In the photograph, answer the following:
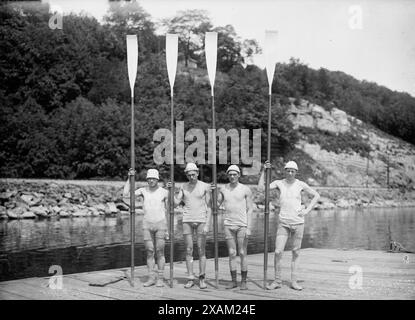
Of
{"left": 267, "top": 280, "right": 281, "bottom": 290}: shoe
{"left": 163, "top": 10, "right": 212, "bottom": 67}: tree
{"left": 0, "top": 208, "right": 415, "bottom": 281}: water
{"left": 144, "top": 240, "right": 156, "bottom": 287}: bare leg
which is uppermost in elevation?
{"left": 163, "top": 10, "right": 212, "bottom": 67}: tree

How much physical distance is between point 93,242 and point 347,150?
56259 mm

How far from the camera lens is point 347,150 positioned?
71.1 metres

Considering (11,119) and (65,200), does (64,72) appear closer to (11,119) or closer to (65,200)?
(11,119)

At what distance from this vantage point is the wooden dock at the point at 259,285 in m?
7.45

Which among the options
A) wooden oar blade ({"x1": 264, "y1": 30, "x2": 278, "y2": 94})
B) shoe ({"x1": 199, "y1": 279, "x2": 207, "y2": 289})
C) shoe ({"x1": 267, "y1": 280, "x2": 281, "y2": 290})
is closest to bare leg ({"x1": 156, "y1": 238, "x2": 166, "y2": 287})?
shoe ({"x1": 199, "y1": 279, "x2": 207, "y2": 289})

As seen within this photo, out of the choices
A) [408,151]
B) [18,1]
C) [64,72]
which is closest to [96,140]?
[64,72]

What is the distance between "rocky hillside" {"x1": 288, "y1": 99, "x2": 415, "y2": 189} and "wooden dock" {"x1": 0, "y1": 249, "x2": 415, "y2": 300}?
172 ft

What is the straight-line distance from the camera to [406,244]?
21.7 metres

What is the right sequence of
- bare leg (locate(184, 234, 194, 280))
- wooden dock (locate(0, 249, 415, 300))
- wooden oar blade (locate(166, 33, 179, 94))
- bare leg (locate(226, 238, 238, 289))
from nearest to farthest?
wooden dock (locate(0, 249, 415, 300)), bare leg (locate(226, 238, 238, 289)), bare leg (locate(184, 234, 194, 280)), wooden oar blade (locate(166, 33, 179, 94))

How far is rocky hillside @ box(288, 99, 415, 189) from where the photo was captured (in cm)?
6712

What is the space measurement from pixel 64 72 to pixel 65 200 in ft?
73.5

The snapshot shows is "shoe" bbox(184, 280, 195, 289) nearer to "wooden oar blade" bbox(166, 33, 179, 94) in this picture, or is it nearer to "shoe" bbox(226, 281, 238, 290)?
"shoe" bbox(226, 281, 238, 290)

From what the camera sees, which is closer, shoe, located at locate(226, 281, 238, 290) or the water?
shoe, located at locate(226, 281, 238, 290)

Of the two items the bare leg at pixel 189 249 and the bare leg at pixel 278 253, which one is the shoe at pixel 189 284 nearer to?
the bare leg at pixel 189 249
